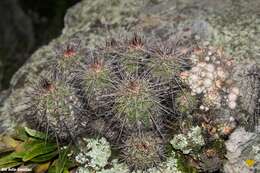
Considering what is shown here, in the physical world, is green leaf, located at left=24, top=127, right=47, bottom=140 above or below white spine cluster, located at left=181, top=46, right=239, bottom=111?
below

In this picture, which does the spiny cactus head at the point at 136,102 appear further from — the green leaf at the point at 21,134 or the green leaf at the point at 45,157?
the green leaf at the point at 21,134

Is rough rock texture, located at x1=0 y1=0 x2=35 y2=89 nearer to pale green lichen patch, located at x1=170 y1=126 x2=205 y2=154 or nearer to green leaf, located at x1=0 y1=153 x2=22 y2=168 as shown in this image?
green leaf, located at x1=0 y1=153 x2=22 y2=168

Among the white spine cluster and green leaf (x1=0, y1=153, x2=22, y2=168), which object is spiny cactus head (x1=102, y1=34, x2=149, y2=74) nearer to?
the white spine cluster

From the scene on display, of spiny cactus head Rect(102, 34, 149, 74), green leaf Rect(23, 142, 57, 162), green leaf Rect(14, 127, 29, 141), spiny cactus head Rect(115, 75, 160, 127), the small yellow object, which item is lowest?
the small yellow object

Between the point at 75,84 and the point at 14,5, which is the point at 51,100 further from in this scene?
the point at 14,5

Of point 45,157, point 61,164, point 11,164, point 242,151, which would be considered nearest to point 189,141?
point 242,151

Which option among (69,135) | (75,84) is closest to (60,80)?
(75,84)

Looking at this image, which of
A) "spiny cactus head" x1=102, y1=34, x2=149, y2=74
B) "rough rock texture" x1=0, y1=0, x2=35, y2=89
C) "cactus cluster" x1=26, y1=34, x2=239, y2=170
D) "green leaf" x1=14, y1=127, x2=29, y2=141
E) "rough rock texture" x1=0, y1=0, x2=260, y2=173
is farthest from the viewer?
"rough rock texture" x1=0, y1=0, x2=35, y2=89

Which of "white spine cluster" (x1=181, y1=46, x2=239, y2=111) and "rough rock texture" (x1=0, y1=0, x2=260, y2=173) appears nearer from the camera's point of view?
"white spine cluster" (x1=181, y1=46, x2=239, y2=111)

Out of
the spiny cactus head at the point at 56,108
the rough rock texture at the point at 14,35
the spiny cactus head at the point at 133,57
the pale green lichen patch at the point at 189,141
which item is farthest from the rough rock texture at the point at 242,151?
the rough rock texture at the point at 14,35

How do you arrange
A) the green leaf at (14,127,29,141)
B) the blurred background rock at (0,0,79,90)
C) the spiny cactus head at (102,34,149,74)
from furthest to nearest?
the blurred background rock at (0,0,79,90) → the green leaf at (14,127,29,141) → the spiny cactus head at (102,34,149,74)

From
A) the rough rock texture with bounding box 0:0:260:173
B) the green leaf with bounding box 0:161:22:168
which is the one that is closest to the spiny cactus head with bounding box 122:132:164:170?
the rough rock texture with bounding box 0:0:260:173
